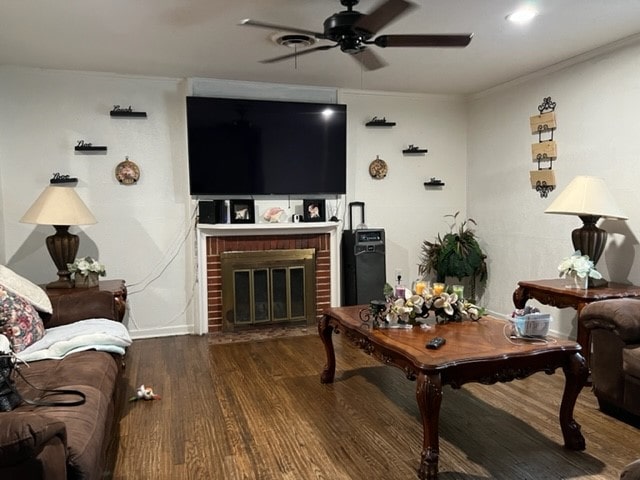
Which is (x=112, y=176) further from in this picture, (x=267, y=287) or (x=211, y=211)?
(x=267, y=287)

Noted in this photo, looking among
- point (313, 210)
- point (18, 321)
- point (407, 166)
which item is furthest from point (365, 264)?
point (18, 321)

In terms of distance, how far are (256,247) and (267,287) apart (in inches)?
16.2

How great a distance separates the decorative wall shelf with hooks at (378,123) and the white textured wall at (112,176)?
192cm

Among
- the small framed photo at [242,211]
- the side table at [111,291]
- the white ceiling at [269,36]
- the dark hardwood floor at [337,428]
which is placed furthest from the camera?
the small framed photo at [242,211]

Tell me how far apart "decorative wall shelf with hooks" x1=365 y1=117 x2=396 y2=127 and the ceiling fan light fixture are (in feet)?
5.91

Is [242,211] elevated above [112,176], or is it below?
below

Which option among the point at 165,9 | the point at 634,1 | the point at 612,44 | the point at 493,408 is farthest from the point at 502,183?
the point at 165,9

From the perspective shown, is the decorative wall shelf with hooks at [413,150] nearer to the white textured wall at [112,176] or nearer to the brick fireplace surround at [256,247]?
the brick fireplace surround at [256,247]

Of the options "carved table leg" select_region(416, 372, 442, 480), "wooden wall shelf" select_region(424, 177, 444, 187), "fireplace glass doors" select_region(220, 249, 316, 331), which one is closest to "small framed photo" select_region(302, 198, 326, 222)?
"fireplace glass doors" select_region(220, 249, 316, 331)

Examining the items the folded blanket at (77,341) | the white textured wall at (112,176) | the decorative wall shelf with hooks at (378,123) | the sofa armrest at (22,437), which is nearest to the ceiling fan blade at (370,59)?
the decorative wall shelf with hooks at (378,123)

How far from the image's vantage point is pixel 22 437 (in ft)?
4.34

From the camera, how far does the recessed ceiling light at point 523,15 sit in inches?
119

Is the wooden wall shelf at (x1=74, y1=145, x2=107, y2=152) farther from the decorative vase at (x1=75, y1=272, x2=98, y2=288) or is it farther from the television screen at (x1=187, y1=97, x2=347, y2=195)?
the decorative vase at (x1=75, y1=272, x2=98, y2=288)

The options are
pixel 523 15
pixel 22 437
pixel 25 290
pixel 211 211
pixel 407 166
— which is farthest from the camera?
pixel 407 166
